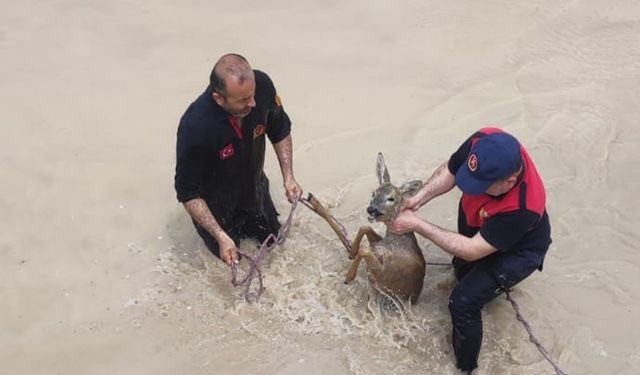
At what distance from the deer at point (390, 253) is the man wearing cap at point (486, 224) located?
0.09 metres

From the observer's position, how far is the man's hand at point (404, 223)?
3717 millimetres

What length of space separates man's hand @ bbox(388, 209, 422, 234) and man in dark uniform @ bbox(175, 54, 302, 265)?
73 cm

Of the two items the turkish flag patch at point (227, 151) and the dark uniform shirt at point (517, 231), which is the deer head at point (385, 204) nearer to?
the dark uniform shirt at point (517, 231)

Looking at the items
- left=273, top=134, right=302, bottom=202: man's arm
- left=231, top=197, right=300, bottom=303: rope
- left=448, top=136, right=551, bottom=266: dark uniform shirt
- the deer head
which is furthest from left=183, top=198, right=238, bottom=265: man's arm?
left=448, top=136, right=551, bottom=266: dark uniform shirt

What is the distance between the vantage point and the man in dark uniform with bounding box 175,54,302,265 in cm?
360

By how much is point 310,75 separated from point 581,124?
96.2 inches

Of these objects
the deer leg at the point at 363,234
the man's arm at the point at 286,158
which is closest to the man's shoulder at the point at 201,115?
the man's arm at the point at 286,158

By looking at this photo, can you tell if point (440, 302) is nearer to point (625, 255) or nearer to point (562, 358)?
point (562, 358)

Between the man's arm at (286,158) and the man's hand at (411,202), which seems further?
the man's arm at (286,158)

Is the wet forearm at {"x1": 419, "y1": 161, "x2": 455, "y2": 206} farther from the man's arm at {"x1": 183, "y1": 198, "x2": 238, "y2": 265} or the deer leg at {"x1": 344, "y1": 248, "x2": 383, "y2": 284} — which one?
the man's arm at {"x1": 183, "y1": 198, "x2": 238, "y2": 265}

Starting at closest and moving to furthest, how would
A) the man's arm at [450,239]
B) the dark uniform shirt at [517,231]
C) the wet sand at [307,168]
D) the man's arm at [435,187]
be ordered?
the dark uniform shirt at [517,231]
the man's arm at [450,239]
the man's arm at [435,187]
the wet sand at [307,168]

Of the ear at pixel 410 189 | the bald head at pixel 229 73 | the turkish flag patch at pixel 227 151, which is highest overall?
the bald head at pixel 229 73

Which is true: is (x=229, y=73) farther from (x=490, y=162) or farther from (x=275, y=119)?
(x=490, y=162)

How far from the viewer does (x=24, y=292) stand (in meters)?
4.41
